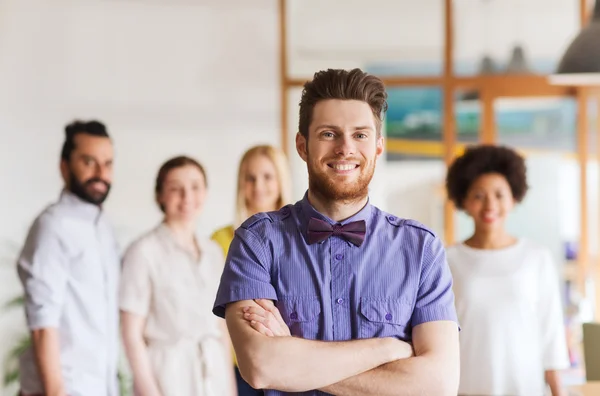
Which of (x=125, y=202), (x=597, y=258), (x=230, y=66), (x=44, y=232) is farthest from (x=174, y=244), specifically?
(x=597, y=258)

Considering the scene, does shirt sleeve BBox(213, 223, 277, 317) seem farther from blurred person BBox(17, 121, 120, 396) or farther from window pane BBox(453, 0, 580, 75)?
window pane BBox(453, 0, 580, 75)

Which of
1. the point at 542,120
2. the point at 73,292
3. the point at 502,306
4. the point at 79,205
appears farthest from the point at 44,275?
the point at 542,120

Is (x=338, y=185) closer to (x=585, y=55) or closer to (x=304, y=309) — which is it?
(x=304, y=309)

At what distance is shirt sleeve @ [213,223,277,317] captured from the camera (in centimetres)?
247

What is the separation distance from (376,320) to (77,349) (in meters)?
2.56

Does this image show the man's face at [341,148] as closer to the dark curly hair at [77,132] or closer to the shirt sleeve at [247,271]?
the shirt sleeve at [247,271]

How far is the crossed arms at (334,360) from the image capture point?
241 centimetres

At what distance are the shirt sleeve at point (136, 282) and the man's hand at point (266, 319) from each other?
100 inches

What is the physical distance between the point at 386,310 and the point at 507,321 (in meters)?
1.70

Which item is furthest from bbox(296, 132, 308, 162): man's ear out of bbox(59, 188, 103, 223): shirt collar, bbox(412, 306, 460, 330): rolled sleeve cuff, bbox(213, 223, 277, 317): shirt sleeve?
bbox(59, 188, 103, 223): shirt collar

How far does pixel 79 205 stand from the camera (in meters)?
4.82

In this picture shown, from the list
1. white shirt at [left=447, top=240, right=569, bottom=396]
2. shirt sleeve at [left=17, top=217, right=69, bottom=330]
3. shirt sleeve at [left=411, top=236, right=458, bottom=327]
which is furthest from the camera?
shirt sleeve at [left=17, top=217, right=69, bottom=330]

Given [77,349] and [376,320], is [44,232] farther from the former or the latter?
[376,320]

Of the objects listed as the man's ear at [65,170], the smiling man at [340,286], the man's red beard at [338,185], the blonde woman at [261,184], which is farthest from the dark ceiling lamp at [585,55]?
the man's ear at [65,170]
